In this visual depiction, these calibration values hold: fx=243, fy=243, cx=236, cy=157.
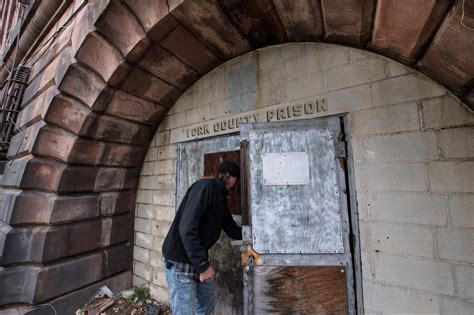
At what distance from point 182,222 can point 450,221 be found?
2005 mm

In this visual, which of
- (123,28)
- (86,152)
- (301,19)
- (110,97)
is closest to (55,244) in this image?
(86,152)

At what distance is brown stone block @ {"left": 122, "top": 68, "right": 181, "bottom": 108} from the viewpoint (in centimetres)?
289

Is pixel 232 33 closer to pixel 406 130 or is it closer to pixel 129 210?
pixel 406 130

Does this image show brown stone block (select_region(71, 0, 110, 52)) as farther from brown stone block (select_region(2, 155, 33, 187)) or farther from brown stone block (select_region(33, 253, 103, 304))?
brown stone block (select_region(33, 253, 103, 304))

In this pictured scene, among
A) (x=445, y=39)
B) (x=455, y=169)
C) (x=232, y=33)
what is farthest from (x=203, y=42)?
(x=455, y=169)

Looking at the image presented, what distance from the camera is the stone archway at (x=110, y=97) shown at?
190cm

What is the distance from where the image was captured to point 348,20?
189 cm

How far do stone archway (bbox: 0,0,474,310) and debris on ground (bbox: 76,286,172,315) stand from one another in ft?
0.54

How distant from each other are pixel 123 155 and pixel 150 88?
1.18 m

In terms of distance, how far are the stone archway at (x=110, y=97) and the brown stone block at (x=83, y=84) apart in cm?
1

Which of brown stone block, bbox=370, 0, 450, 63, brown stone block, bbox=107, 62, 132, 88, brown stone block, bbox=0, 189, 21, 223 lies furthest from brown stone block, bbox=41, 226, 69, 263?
brown stone block, bbox=370, 0, 450, 63

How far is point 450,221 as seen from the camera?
1.70m

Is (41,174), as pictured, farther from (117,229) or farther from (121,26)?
(121,26)

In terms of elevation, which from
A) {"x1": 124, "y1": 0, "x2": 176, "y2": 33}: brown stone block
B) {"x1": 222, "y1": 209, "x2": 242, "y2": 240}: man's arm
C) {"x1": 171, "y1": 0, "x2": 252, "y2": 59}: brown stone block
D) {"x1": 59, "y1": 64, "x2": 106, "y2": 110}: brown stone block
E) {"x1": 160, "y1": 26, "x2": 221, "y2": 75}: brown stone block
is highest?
{"x1": 124, "y1": 0, "x2": 176, "y2": 33}: brown stone block
